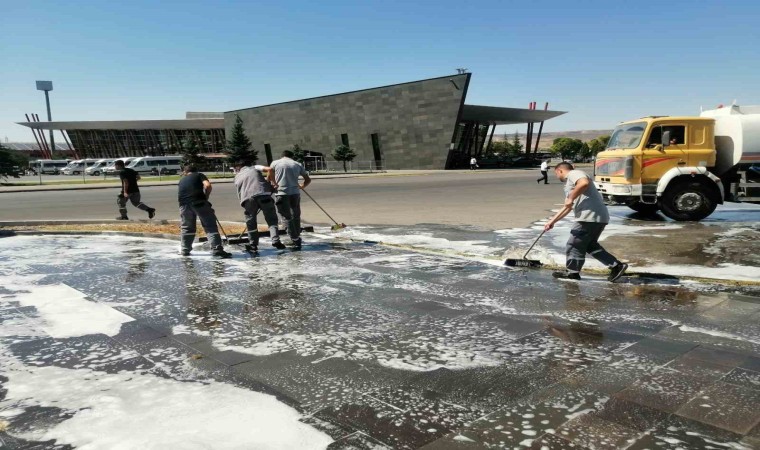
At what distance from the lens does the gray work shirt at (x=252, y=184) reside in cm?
873

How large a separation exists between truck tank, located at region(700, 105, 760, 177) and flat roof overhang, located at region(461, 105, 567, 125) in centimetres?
4913

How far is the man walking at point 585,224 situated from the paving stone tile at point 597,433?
3.70 metres

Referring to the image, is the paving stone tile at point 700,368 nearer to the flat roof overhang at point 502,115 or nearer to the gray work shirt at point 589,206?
the gray work shirt at point 589,206

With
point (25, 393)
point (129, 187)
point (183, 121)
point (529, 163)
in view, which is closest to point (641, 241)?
point (25, 393)

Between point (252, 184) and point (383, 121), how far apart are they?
4922 cm

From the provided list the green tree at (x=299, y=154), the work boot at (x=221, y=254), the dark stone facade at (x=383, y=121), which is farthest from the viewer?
the green tree at (x=299, y=154)

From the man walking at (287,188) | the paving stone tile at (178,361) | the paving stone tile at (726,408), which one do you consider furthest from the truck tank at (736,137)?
the paving stone tile at (178,361)

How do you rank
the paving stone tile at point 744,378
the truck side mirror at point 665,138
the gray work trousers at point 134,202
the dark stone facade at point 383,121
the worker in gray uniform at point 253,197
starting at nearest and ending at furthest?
the paving stone tile at point 744,378 → the worker in gray uniform at point 253,197 → the truck side mirror at point 665,138 → the gray work trousers at point 134,202 → the dark stone facade at point 383,121

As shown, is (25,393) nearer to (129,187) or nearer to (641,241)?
(641,241)

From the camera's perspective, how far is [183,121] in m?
90.1

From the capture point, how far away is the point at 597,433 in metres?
2.77

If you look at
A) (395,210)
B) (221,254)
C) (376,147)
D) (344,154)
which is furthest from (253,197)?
(376,147)

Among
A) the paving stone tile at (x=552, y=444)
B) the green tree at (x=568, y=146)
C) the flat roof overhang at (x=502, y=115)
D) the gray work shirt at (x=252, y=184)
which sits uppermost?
the flat roof overhang at (x=502, y=115)

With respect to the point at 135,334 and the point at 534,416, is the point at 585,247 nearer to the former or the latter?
the point at 534,416
